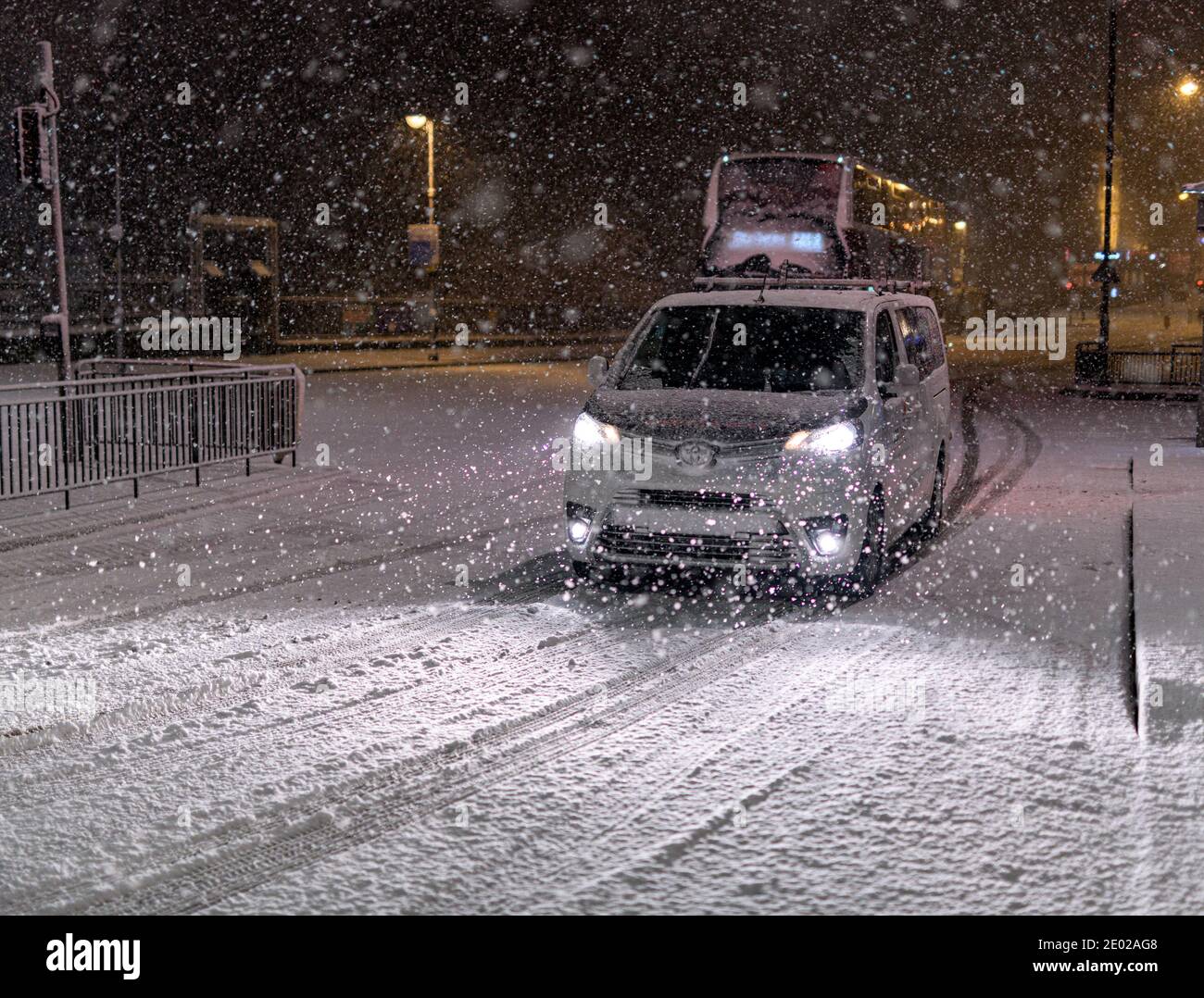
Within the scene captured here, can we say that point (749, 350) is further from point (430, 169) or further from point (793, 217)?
point (430, 169)

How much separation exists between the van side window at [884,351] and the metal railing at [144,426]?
258 inches

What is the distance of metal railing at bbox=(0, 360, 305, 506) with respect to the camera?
37.8ft

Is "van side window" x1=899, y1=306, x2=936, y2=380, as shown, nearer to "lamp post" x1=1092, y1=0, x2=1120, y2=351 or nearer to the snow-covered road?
the snow-covered road

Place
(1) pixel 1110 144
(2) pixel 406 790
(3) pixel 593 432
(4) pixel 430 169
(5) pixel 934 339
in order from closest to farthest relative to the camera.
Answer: (2) pixel 406 790 → (3) pixel 593 432 → (5) pixel 934 339 → (1) pixel 1110 144 → (4) pixel 430 169

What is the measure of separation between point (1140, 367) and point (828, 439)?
2098 centimetres

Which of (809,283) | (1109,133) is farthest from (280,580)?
(1109,133)

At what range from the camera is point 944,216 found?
1778 inches

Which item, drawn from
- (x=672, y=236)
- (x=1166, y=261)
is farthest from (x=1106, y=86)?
(x=1166, y=261)

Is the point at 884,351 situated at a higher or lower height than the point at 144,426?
higher

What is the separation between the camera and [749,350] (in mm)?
9227

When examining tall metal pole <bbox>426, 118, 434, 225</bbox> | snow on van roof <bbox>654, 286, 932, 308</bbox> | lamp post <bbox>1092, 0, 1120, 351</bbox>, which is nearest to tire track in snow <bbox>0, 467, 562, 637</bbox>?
snow on van roof <bbox>654, 286, 932, 308</bbox>

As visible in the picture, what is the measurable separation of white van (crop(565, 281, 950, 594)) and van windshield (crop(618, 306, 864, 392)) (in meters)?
0.01

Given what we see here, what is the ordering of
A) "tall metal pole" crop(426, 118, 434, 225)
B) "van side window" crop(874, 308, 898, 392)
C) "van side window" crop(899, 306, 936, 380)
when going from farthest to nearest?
1. "tall metal pole" crop(426, 118, 434, 225)
2. "van side window" crop(899, 306, 936, 380)
3. "van side window" crop(874, 308, 898, 392)

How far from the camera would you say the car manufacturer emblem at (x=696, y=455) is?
317 inches
